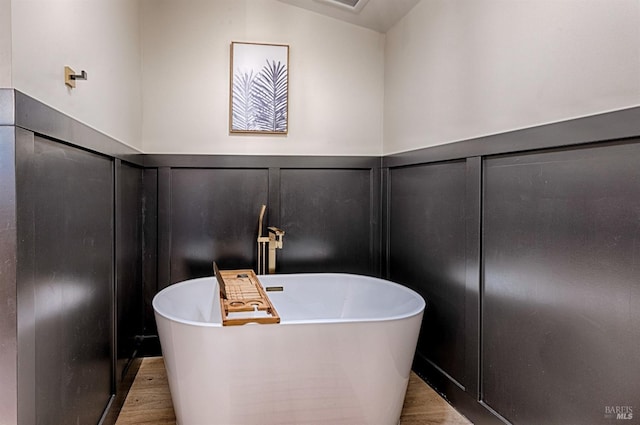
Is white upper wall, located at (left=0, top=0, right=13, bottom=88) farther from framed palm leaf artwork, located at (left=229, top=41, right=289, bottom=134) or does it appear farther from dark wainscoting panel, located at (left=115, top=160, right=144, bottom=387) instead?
framed palm leaf artwork, located at (left=229, top=41, right=289, bottom=134)

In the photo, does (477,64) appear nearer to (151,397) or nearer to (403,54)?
(403,54)

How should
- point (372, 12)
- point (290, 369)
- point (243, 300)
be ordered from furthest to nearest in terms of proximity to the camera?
point (372, 12), point (243, 300), point (290, 369)

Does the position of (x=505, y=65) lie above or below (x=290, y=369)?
above

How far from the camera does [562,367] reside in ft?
4.98

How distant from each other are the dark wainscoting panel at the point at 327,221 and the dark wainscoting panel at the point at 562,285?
4.23 feet

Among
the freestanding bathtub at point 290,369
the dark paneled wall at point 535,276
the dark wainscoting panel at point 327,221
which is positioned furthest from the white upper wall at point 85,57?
the dark paneled wall at point 535,276

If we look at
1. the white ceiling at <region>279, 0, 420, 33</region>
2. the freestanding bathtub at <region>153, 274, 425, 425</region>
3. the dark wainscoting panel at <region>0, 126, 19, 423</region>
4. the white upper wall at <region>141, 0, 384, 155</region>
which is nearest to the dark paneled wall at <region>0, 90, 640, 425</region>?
the dark wainscoting panel at <region>0, 126, 19, 423</region>

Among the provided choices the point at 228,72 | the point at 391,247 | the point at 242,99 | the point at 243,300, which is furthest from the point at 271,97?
the point at 243,300

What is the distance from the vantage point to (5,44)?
3.42 ft

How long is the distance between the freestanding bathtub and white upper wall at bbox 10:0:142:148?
3.20 feet

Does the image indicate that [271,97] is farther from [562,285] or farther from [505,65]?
[562,285]

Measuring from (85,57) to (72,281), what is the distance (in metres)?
0.90

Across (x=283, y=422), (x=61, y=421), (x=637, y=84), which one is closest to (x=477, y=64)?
(x=637, y=84)

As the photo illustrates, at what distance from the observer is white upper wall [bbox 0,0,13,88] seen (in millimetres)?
1033
